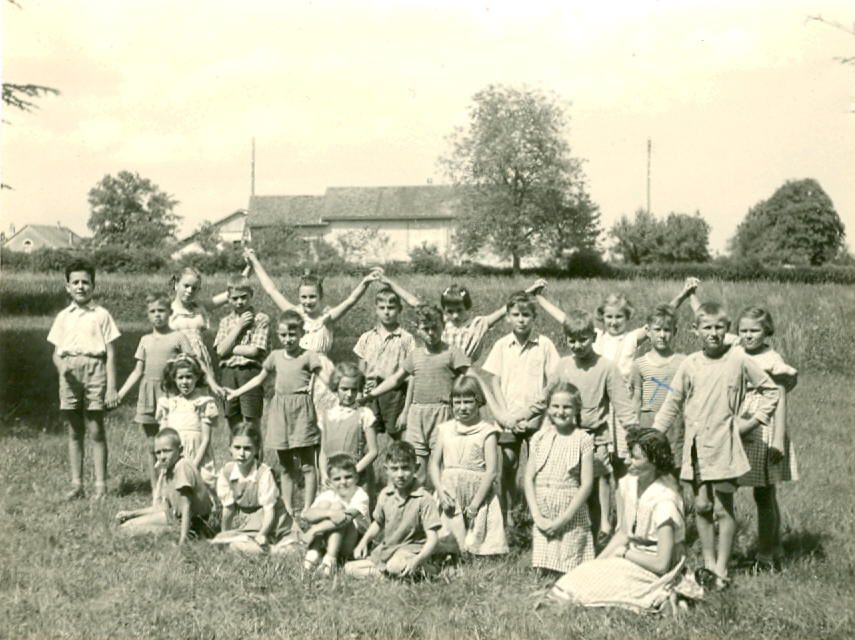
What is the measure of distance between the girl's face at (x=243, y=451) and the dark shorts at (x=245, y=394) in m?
1.30

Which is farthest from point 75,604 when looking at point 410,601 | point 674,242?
point 674,242

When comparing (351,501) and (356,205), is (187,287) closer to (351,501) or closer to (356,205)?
(351,501)

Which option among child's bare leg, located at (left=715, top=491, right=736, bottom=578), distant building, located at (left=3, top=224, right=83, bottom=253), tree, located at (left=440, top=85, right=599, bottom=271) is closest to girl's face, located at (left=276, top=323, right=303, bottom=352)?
child's bare leg, located at (left=715, top=491, right=736, bottom=578)

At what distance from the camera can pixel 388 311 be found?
746cm

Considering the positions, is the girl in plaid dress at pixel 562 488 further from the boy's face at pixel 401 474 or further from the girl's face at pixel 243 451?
the girl's face at pixel 243 451

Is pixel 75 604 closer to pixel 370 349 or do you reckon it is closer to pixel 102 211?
pixel 370 349

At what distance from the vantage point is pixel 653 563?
209 inches

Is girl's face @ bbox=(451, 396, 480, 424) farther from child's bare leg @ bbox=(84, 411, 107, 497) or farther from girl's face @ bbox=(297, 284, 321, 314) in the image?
child's bare leg @ bbox=(84, 411, 107, 497)

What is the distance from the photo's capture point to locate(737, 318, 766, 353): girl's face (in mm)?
6012

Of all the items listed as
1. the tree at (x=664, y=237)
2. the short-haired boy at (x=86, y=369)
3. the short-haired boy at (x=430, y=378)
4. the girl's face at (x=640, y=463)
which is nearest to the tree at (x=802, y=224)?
the tree at (x=664, y=237)

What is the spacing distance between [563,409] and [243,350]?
11.4 feet

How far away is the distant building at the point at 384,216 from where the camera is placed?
80.8 m

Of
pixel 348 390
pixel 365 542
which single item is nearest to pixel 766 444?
pixel 365 542

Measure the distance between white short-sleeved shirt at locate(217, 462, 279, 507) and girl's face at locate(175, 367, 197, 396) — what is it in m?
0.97
